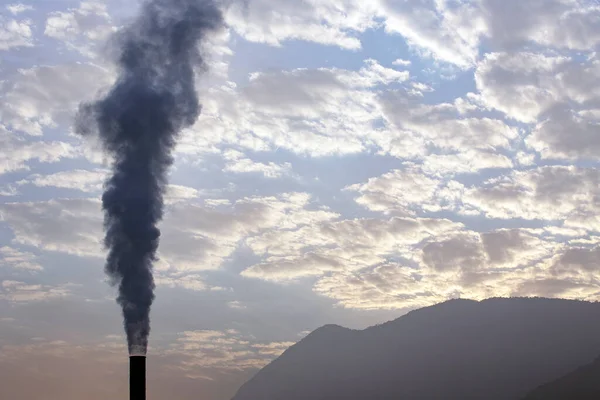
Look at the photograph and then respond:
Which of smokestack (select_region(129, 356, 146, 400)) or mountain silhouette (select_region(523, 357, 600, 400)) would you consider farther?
mountain silhouette (select_region(523, 357, 600, 400))

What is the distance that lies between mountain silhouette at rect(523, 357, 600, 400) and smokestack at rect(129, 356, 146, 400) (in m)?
156

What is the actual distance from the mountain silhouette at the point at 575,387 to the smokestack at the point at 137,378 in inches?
6156

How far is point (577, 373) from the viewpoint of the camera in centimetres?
18400

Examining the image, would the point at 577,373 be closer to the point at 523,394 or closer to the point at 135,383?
the point at 523,394

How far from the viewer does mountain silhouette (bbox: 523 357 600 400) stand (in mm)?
168000

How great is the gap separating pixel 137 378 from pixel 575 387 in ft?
547

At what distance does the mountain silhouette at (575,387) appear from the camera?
168000 millimetres

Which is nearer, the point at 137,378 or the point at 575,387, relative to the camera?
the point at 137,378

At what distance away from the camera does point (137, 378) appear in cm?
3428

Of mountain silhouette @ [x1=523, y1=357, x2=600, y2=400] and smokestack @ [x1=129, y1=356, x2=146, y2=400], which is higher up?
smokestack @ [x1=129, y1=356, x2=146, y2=400]

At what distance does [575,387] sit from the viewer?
174 meters

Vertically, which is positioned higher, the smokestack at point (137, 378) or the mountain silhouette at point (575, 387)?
the smokestack at point (137, 378)

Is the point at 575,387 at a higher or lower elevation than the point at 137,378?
lower

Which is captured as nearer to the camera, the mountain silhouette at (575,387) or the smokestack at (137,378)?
the smokestack at (137,378)
